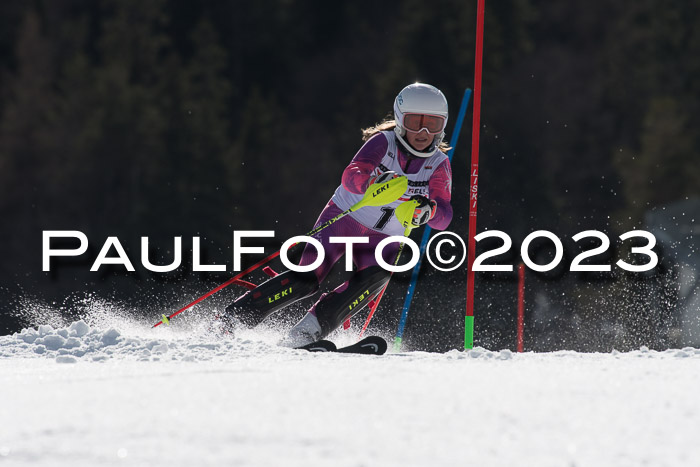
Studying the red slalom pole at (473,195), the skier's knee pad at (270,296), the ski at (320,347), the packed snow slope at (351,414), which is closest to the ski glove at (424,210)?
the red slalom pole at (473,195)

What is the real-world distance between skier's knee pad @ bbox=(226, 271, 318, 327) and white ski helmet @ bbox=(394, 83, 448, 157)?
37.1 inches

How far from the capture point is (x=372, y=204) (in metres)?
5.32

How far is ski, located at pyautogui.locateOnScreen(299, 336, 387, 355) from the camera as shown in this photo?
16.5 ft

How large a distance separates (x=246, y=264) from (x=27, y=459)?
3.88 metres

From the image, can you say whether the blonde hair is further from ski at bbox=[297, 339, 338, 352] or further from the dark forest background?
the dark forest background

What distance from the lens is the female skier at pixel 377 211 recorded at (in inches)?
207

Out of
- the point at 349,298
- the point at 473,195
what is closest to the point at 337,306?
the point at 349,298

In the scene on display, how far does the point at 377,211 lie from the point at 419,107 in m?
0.65

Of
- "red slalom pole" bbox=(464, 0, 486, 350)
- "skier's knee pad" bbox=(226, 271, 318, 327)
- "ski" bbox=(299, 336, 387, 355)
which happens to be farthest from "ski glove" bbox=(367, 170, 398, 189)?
"ski" bbox=(299, 336, 387, 355)

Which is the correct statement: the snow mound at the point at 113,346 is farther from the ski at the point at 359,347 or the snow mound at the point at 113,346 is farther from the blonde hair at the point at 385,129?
the blonde hair at the point at 385,129

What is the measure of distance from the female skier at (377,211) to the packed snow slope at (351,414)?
3.87 feet

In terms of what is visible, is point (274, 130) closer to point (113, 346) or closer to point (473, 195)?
point (473, 195)

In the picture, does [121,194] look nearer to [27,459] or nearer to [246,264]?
[246,264]

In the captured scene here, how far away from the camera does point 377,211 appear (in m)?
5.47
